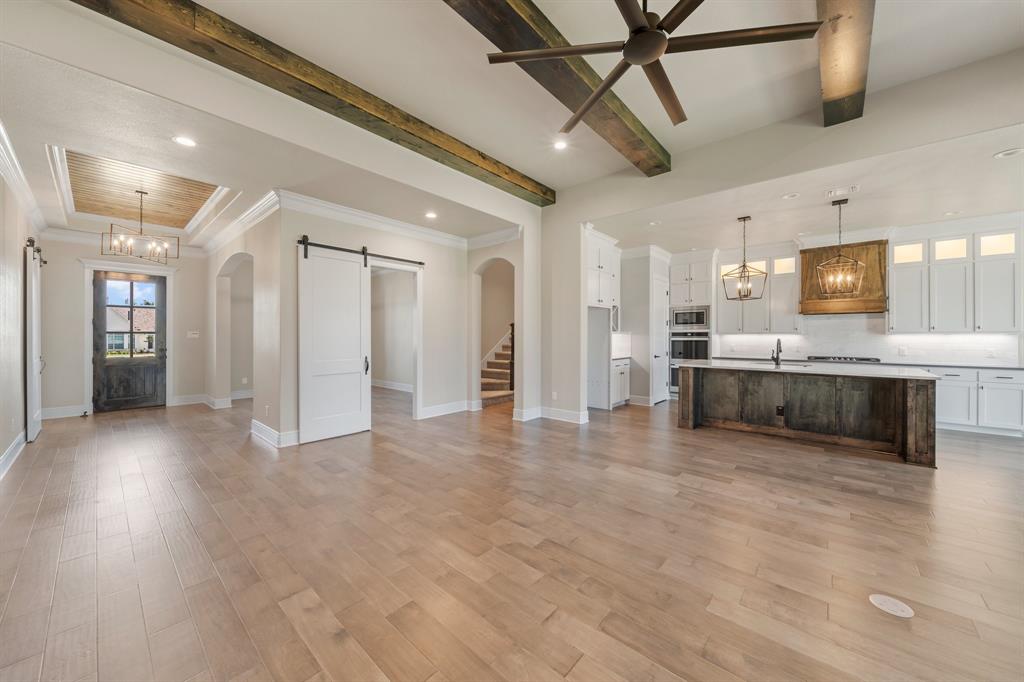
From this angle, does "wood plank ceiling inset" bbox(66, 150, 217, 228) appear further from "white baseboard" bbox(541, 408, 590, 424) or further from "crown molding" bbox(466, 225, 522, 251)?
"white baseboard" bbox(541, 408, 590, 424)

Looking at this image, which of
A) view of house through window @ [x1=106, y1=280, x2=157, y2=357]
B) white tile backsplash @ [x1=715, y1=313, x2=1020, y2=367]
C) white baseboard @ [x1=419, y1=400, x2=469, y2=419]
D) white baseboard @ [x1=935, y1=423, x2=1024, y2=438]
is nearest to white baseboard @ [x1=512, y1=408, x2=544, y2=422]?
white baseboard @ [x1=419, y1=400, x2=469, y2=419]

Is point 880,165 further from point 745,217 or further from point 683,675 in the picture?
point 683,675

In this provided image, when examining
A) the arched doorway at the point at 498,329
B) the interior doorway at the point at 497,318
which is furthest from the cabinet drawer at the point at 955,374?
the interior doorway at the point at 497,318

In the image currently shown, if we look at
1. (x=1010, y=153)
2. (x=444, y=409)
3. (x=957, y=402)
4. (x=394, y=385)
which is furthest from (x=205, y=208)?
(x=957, y=402)

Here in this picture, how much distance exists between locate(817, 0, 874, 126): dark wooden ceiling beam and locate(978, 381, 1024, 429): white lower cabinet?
442 centimetres

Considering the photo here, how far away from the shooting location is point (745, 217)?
218 inches

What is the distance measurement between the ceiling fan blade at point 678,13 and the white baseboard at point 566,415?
183 inches

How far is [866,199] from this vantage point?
15.7 ft

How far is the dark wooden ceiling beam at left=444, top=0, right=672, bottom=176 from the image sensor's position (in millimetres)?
2490

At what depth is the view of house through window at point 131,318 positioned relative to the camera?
22.2 ft

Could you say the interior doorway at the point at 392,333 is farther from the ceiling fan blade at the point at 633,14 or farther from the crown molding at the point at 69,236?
the ceiling fan blade at the point at 633,14

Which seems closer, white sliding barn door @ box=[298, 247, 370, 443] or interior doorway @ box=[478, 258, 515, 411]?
white sliding barn door @ box=[298, 247, 370, 443]

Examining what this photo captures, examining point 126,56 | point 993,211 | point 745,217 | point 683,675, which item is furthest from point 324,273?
point 993,211

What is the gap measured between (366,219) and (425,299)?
1472mm
